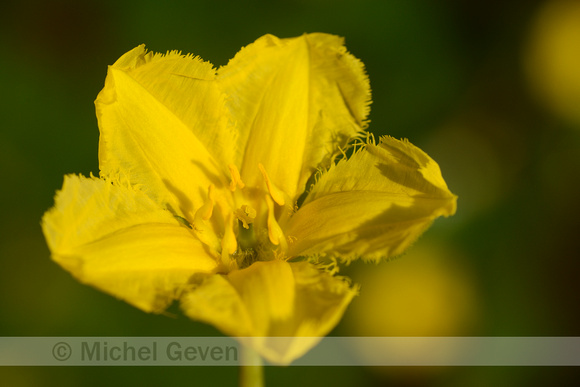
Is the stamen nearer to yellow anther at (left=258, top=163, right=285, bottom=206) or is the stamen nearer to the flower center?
the flower center

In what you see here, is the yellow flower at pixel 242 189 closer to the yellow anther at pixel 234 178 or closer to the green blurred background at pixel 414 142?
the yellow anther at pixel 234 178

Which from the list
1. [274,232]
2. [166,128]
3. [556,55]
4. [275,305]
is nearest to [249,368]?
[275,305]

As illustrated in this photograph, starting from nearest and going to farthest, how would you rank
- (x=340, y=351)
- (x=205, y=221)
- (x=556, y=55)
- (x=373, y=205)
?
1. (x=373, y=205)
2. (x=205, y=221)
3. (x=340, y=351)
4. (x=556, y=55)

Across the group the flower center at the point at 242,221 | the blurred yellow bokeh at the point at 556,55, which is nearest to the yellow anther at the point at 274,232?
the flower center at the point at 242,221

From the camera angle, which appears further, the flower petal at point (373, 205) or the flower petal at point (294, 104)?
the flower petal at point (294, 104)

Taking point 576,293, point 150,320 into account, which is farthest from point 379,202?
point 576,293

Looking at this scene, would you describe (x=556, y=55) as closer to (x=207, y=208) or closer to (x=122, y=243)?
(x=207, y=208)

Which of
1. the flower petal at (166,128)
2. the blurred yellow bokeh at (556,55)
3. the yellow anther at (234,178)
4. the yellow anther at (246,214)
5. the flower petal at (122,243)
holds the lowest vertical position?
the flower petal at (122,243)
